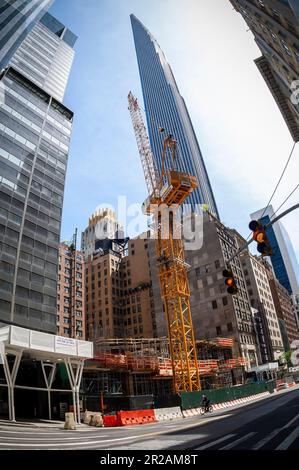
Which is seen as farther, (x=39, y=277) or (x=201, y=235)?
(x=201, y=235)

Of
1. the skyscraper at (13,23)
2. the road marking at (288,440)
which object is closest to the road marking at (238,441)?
the road marking at (288,440)

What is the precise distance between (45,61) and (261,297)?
94.6 meters

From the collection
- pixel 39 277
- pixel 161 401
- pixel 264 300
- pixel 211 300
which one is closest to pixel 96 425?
pixel 161 401

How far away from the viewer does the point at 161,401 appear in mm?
31250

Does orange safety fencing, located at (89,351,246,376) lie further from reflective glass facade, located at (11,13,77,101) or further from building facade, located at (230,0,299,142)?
reflective glass facade, located at (11,13,77,101)

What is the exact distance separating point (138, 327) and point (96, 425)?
79.7 metres

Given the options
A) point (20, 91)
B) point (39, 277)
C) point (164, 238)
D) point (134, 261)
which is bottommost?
point (39, 277)

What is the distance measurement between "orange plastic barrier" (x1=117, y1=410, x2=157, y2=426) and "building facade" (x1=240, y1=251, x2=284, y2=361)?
230 feet

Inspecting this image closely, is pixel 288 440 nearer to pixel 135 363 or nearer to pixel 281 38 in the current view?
pixel 281 38

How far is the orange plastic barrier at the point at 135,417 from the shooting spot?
86.1 feet

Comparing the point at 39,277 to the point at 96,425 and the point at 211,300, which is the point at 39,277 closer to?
the point at 96,425

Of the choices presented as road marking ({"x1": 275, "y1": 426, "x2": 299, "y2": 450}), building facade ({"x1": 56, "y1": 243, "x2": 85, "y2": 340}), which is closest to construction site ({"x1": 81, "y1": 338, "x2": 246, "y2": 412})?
Answer: road marking ({"x1": 275, "y1": 426, "x2": 299, "y2": 450})

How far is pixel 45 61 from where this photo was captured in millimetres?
88688

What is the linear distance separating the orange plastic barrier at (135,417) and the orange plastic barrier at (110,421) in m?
0.44
